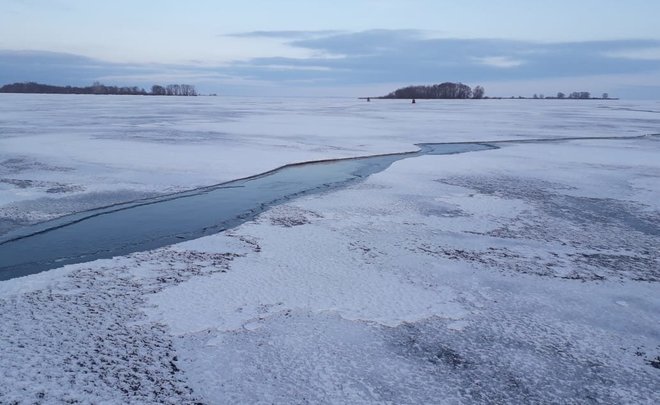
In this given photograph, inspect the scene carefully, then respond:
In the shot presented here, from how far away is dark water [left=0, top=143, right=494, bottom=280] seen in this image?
5070mm

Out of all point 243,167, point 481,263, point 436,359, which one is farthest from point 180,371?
point 243,167

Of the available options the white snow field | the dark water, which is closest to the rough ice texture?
the white snow field

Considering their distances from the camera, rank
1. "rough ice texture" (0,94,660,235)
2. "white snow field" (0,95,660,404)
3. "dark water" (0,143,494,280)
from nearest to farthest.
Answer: "white snow field" (0,95,660,404) < "dark water" (0,143,494,280) < "rough ice texture" (0,94,660,235)

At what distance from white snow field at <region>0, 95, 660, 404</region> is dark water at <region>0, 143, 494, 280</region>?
354 millimetres

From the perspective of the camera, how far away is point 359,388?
9.73ft

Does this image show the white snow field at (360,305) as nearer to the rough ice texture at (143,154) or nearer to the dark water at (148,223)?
the rough ice texture at (143,154)

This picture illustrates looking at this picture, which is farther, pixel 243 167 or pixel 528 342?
pixel 243 167

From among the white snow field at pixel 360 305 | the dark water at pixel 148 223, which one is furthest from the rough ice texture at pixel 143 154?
the dark water at pixel 148 223

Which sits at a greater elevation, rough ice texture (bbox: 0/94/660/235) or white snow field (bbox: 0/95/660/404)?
rough ice texture (bbox: 0/94/660/235)

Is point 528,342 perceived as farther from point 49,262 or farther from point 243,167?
point 243,167

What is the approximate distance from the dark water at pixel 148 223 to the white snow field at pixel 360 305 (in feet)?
1.16

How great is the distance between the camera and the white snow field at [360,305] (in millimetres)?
2996

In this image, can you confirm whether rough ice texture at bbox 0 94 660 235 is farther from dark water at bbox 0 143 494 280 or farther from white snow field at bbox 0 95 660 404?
dark water at bbox 0 143 494 280

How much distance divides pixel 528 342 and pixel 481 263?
1537mm
